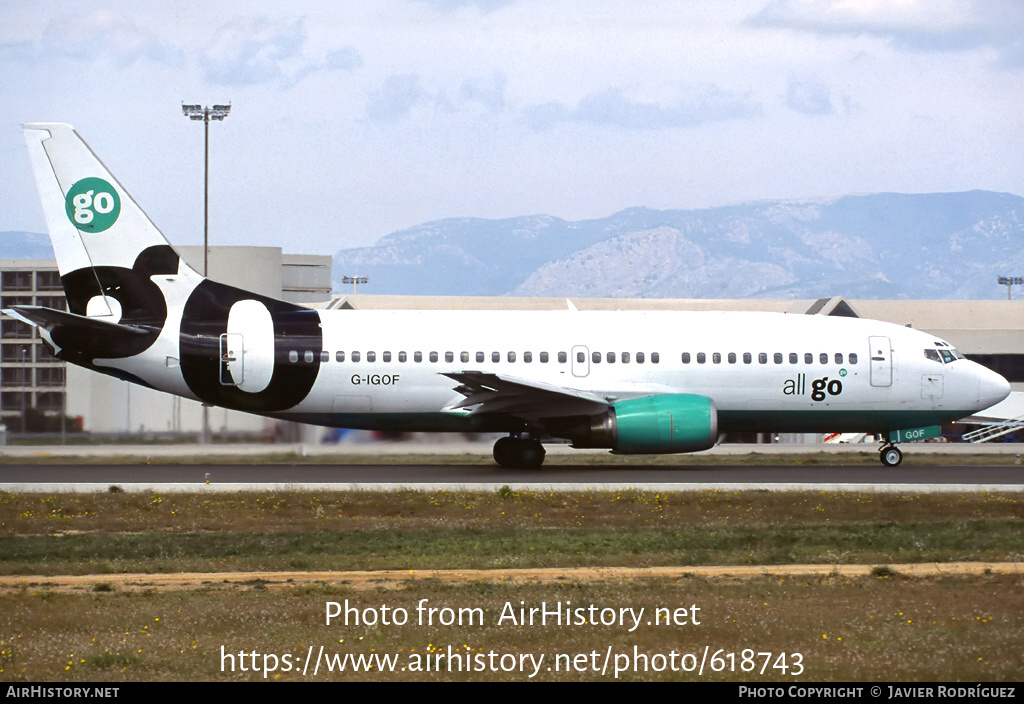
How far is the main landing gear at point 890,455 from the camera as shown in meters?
32.0

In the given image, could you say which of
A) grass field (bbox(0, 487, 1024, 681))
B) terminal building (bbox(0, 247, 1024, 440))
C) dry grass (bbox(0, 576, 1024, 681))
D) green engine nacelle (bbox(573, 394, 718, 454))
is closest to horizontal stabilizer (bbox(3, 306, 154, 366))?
grass field (bbox(0, 487, 1024, 681))

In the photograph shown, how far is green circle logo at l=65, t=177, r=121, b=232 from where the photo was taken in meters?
29.3

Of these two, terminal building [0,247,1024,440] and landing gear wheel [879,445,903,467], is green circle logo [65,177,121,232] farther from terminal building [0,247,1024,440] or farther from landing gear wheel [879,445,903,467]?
terminal building [0,247,1024,440]

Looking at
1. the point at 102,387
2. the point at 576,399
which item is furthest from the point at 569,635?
the point at 102,387

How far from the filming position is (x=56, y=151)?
29.2 metres

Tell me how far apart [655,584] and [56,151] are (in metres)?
20.8

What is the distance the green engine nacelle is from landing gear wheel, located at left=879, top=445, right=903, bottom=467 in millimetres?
6204

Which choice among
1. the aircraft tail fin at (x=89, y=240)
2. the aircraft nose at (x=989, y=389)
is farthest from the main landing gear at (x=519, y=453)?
the aircraft nose at (x=989, y=389)

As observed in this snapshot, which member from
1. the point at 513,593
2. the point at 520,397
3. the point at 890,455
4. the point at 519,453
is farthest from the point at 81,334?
the point at 890,455

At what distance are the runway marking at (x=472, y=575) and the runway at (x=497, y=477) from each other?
943 centimetres

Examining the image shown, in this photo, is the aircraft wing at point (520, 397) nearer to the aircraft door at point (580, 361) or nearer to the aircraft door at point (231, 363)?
the aircraft door at point (580, 361)

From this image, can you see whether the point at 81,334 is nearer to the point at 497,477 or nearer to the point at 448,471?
the point at 448,471

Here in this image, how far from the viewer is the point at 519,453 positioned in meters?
30.0
